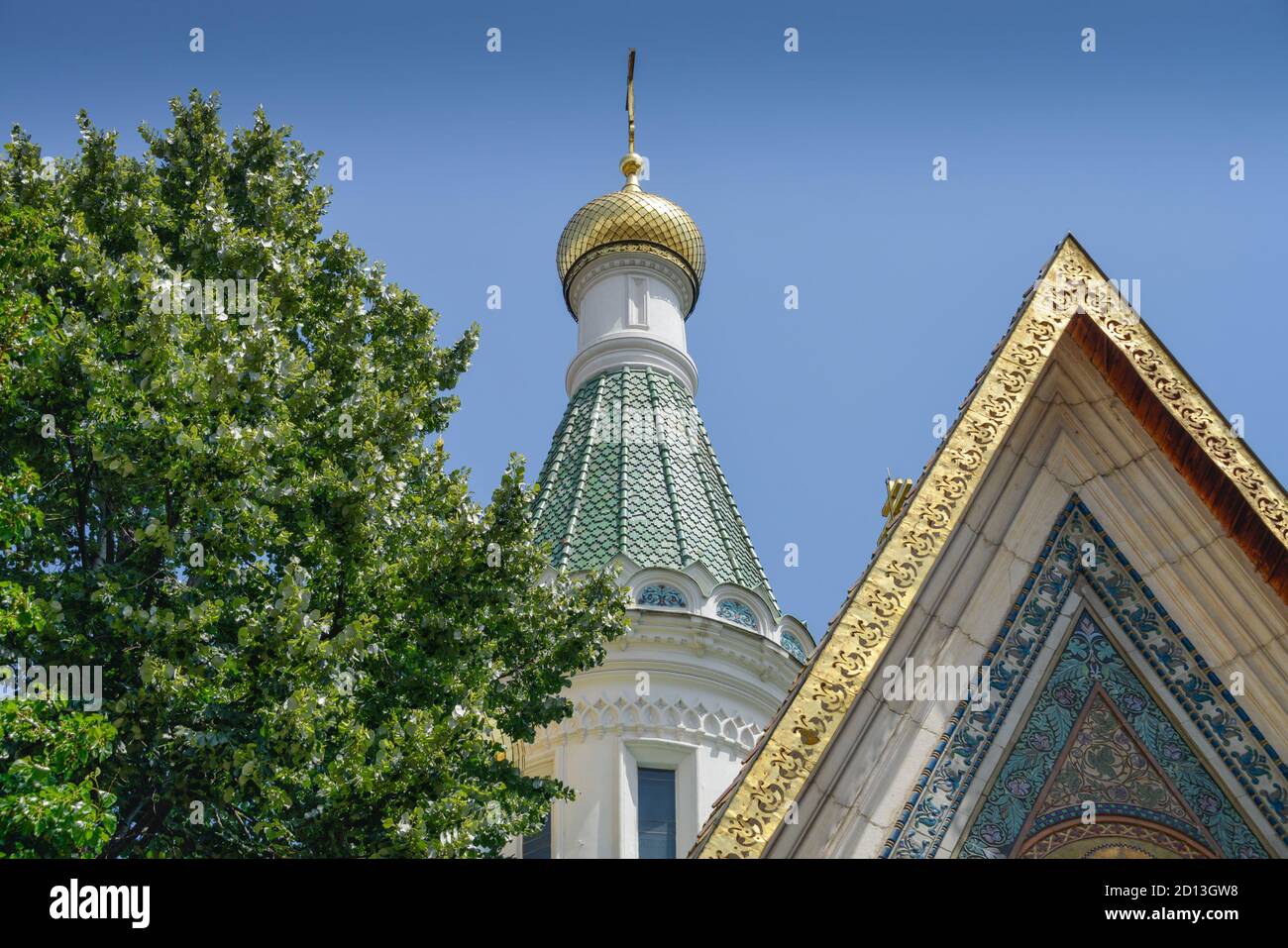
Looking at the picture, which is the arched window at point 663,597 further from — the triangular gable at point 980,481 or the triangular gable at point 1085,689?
the triangular gable at point 1085,689

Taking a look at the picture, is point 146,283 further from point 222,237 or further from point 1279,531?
point 1279,531

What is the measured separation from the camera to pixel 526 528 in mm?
10062

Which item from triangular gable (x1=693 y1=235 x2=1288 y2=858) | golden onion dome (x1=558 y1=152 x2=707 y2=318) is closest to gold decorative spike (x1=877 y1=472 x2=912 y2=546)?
triangular gable (x1=693 y1=235 x2=1288 y2=858)

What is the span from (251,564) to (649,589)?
24.9ft

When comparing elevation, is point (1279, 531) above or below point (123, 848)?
above

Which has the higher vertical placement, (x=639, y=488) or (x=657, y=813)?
(x=639, y=488)

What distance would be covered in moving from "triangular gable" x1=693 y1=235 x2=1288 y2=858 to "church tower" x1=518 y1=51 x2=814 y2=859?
7.57 metres

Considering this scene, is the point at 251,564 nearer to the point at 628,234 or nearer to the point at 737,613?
the point at 737,613

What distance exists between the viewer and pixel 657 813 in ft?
52.5

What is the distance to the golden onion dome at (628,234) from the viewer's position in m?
21.9

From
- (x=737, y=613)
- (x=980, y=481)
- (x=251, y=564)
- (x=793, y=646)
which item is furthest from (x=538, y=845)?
(x=980, y=481)
